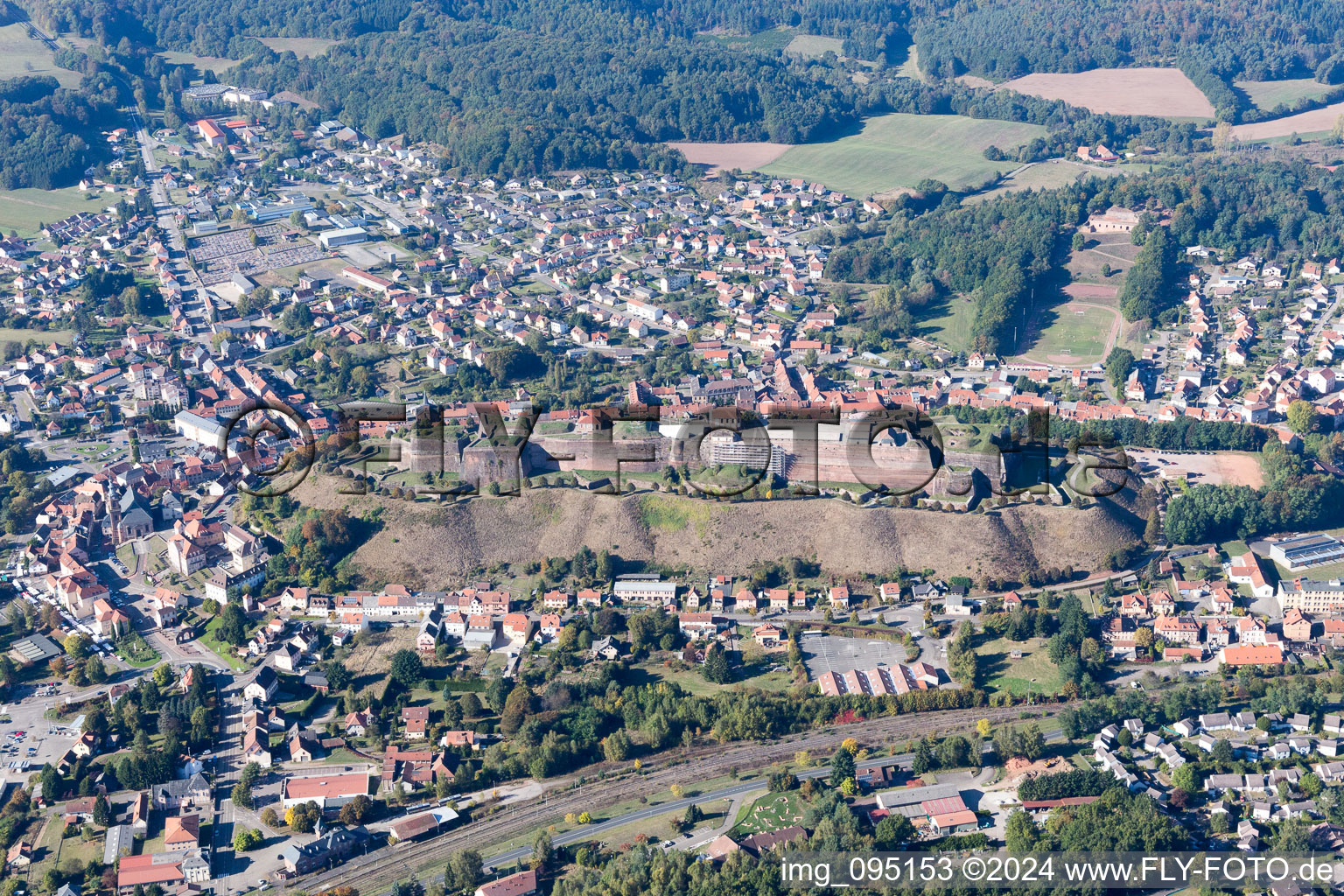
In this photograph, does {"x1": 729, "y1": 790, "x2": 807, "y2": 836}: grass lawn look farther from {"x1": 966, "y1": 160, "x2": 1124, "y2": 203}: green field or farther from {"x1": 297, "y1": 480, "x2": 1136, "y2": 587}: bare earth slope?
{"x1": 966, "y1": 160, "x2": 1124, "y2": 203}: green field

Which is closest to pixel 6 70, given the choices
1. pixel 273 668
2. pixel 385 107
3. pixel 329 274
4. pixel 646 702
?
pixel 385 107

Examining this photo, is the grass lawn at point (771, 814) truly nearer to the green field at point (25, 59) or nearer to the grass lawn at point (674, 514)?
the grass lawn at point (674, 514)

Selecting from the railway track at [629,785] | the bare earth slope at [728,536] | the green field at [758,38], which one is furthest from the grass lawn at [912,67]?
the railway track at [629,785]

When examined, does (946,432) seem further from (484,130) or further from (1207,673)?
(484,130)

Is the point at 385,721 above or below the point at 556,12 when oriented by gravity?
below

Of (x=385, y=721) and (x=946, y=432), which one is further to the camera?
(x=946, y=432)

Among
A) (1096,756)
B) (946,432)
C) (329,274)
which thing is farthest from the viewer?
(329,274)

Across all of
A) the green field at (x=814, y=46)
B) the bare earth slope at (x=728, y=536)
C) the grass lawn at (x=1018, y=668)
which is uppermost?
the green field at (x=814, y=46)

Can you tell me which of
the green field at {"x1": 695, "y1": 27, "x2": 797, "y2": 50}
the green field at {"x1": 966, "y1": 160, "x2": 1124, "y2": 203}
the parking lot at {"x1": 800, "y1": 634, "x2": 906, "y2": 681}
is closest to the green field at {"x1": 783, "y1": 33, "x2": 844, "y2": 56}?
the green field at {"x1": 695, "y1": 27, "x2": 797, "y2": 50}
